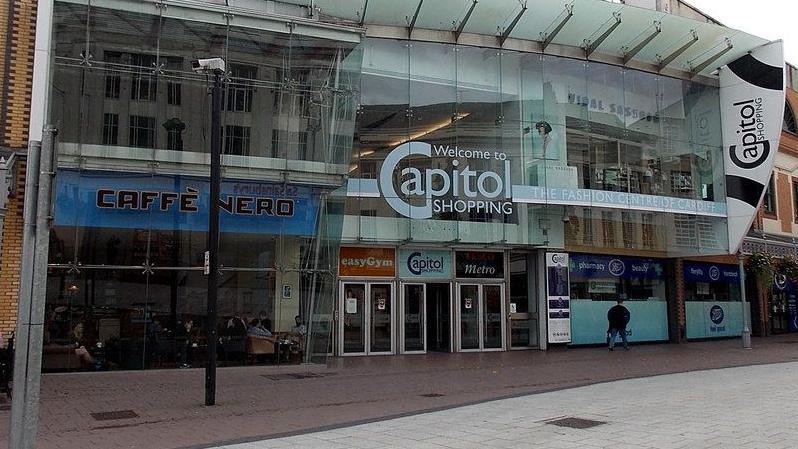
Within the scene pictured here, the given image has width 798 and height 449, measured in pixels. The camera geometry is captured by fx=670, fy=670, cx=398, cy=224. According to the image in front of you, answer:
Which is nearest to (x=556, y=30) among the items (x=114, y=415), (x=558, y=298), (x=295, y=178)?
(x=558, y=298)

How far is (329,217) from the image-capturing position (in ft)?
54.7

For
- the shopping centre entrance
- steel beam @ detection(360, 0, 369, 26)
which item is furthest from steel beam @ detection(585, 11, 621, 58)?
the shopping centre entrance

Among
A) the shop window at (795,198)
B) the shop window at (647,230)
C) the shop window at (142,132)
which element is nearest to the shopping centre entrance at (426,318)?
the shop window at (647,230)

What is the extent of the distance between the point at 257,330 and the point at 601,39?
13711mm

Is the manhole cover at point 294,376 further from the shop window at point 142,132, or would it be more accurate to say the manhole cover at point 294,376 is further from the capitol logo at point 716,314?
the capitol logo at point 716,314

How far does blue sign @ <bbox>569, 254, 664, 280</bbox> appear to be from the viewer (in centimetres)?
2217

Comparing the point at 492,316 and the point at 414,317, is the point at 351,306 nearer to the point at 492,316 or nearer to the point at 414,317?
the point at 414,317

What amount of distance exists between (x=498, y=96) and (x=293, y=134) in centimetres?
728

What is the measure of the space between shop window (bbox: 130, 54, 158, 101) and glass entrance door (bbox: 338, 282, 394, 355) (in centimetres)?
744

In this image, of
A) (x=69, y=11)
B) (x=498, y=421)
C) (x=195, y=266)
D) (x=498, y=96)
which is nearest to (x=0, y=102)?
(x=69, y=11)

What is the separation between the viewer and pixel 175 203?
51.2ft

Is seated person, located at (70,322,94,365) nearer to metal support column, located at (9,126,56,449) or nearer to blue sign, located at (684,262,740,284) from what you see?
metal support column, located at (9,126,56,449)

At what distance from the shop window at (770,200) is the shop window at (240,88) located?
2319 centimetres

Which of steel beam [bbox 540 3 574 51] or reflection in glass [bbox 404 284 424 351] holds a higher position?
steel beam [bbox 540 3 574 51]
